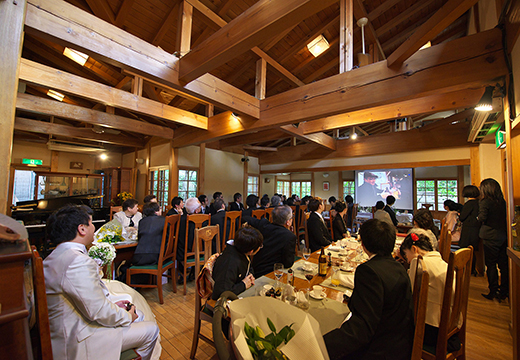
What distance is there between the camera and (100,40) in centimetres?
213

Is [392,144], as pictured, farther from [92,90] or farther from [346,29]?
[92,90]

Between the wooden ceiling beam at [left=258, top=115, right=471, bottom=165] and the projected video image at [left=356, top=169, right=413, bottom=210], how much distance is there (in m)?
1.32

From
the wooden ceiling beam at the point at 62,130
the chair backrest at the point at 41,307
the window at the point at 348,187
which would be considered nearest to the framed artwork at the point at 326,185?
the window at the point at 348,187

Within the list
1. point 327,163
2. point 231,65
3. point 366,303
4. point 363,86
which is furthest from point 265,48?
point 327,163

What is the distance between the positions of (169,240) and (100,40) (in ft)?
7.67

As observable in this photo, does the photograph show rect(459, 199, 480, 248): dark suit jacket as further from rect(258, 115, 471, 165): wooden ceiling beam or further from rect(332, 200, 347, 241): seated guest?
rect(258, 115, 471, 165): wooden ceiling beam

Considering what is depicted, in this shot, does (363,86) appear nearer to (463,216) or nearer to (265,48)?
(265,48)

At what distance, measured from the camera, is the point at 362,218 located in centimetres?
691

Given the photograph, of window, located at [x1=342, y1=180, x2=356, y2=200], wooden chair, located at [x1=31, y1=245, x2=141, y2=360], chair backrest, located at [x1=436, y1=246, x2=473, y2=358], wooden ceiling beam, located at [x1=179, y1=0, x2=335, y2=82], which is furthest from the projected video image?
wooden chair, located at [x1=31, y1=245, x2=141, y2=360]

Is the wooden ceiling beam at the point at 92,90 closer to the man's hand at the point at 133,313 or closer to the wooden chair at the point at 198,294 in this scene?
the wooden chair at the point at 198,294

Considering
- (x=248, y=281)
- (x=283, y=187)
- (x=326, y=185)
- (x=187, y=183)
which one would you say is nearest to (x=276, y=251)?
(x=248, y=281)

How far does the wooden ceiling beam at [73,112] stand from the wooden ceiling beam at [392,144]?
4.94 metres

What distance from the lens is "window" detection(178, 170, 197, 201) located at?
698 cm

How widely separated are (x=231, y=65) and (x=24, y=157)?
825 centimetres
